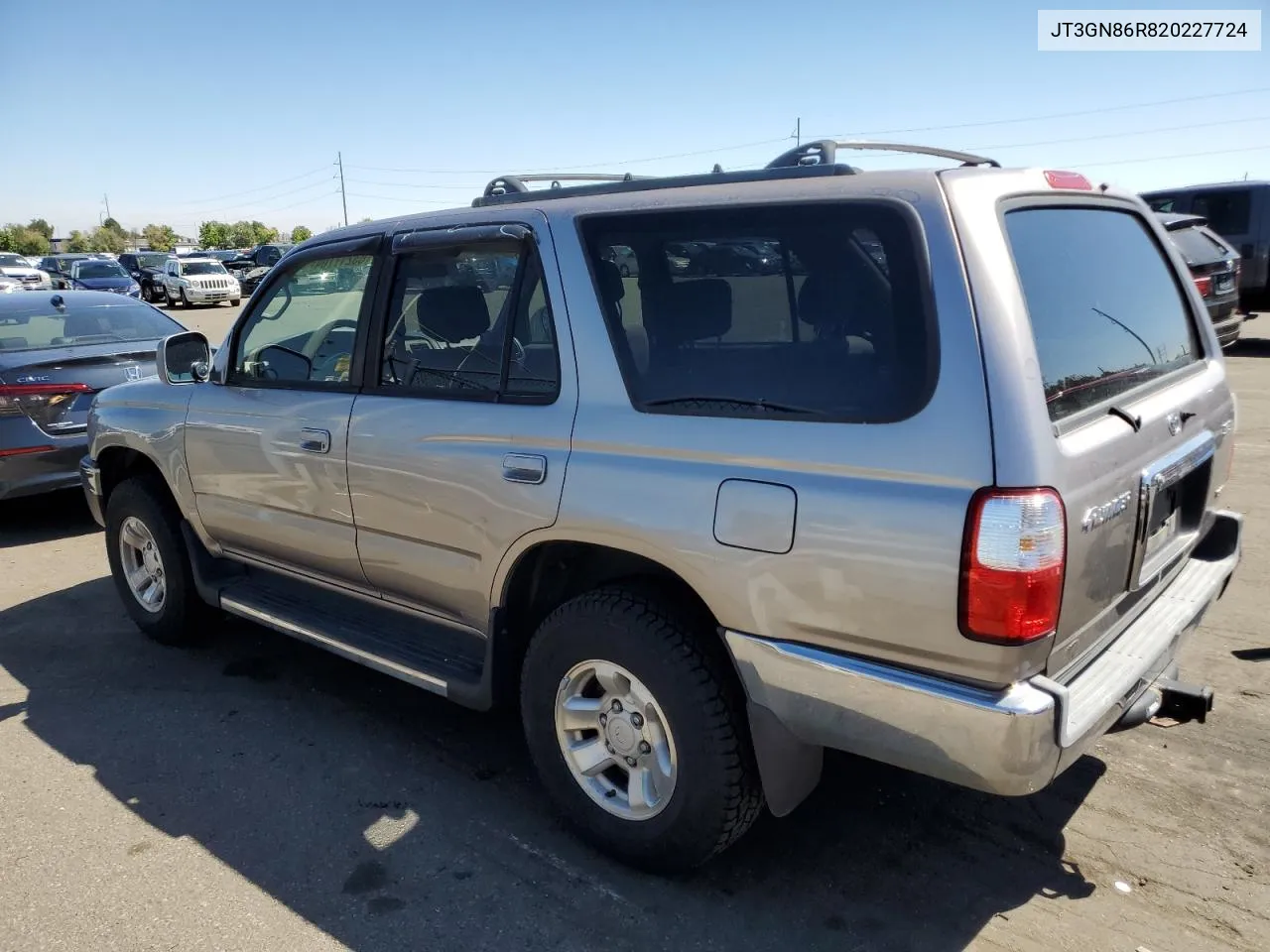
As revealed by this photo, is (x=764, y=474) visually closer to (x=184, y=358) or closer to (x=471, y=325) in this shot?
(x=471, y=325)

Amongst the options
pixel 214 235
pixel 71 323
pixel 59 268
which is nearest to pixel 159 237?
pixel 214 235

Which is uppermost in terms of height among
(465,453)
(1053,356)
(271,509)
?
(1053,356)

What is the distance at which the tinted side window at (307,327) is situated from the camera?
377 centimetres

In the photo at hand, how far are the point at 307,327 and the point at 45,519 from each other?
15.7 feet

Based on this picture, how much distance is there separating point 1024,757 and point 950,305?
104cm

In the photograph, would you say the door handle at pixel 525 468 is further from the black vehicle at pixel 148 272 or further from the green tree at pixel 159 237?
the green tree at pixel 159 237

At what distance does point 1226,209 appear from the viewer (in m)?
13.6

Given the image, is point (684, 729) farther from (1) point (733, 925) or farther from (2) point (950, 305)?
(2) point (950, 305)

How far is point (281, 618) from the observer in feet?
12.9

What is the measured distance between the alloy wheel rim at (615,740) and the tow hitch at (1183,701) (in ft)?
4.75

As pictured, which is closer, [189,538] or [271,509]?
[271,509]

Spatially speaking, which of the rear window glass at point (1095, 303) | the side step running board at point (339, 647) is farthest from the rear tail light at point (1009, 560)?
the side step running board at point (339, 647)

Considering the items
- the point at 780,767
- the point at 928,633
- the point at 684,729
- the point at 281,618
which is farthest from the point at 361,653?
the point at 928,633

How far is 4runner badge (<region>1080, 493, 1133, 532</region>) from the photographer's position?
2.26 meters
